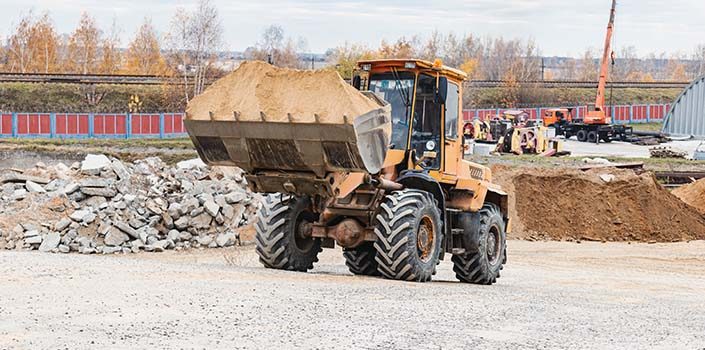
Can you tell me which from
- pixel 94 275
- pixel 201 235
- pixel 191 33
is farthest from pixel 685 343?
pixel 191 33

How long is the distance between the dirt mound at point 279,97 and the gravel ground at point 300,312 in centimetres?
209

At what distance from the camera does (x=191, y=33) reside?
63062mm

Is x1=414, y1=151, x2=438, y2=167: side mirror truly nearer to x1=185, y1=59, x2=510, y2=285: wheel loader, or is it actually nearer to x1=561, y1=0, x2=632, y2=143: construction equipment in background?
x1=185, y1=59, x2=510, y2=285: wheel loader

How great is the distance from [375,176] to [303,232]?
1.75 m

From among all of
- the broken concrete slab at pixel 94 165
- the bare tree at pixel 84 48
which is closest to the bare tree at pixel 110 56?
the bare tree at pixel 84 48

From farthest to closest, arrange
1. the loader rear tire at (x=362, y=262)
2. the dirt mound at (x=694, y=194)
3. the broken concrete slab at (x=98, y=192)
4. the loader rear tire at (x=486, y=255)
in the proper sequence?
1. the dirt mound at (x=694, y=194)
2. the broken concrete slab at (x=98, y=192)
3. the loader rear tire at (x=486, y=255)
4. the loader rear tire at (x=362, y=262)

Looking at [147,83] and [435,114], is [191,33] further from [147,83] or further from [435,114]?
[435,114]

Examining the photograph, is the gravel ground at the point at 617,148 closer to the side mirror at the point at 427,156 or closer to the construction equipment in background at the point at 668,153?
the construction equipment in background at the point at 668,153

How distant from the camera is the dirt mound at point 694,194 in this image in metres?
31.5

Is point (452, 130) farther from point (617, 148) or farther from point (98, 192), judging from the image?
point (617, 148)

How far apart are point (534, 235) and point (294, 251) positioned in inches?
593

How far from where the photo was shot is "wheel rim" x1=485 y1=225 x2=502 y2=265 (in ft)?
55.9

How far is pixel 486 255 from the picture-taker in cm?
1653

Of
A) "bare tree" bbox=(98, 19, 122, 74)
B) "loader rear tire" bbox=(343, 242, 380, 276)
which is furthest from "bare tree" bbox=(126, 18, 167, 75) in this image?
"loader rear tire" bbox=(343, 242, 380, 276)
